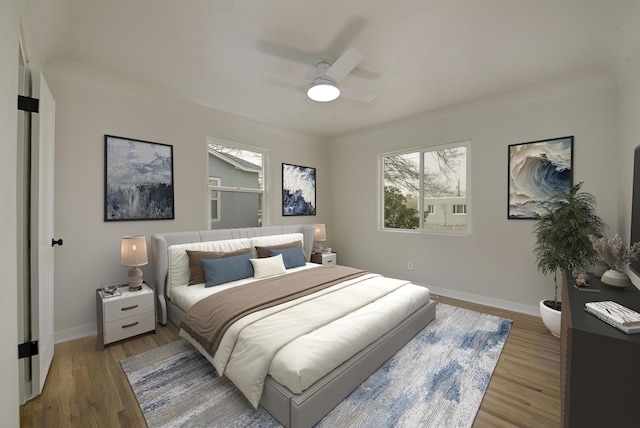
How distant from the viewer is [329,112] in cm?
397

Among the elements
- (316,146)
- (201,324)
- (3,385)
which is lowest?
(201,324)

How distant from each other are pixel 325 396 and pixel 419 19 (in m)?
2.70

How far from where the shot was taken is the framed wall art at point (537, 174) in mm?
3064

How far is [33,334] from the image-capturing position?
1870 millimetres

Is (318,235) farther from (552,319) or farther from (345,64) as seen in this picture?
(552,319)

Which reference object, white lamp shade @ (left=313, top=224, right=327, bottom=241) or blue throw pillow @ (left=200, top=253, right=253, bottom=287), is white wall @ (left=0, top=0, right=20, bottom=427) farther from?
white lamp shade @ (left=313, top=224, right=327, bottom=241)

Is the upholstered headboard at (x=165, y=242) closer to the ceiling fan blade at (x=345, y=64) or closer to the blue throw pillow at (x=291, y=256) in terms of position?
the blue throw pillow at (x=291, y=256)

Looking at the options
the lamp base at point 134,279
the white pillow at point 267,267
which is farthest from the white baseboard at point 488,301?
the lamp base at point 134,279

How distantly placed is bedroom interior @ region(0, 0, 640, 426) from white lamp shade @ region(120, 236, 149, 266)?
0.38 meters

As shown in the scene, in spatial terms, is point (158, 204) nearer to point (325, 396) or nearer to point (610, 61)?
point (325, 396)

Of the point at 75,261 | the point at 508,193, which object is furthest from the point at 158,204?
the point at 508,193

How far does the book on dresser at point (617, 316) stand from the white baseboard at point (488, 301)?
2.02 metres

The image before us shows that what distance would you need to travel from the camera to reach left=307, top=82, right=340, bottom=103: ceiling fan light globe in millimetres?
2383

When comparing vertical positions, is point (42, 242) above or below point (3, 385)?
above
